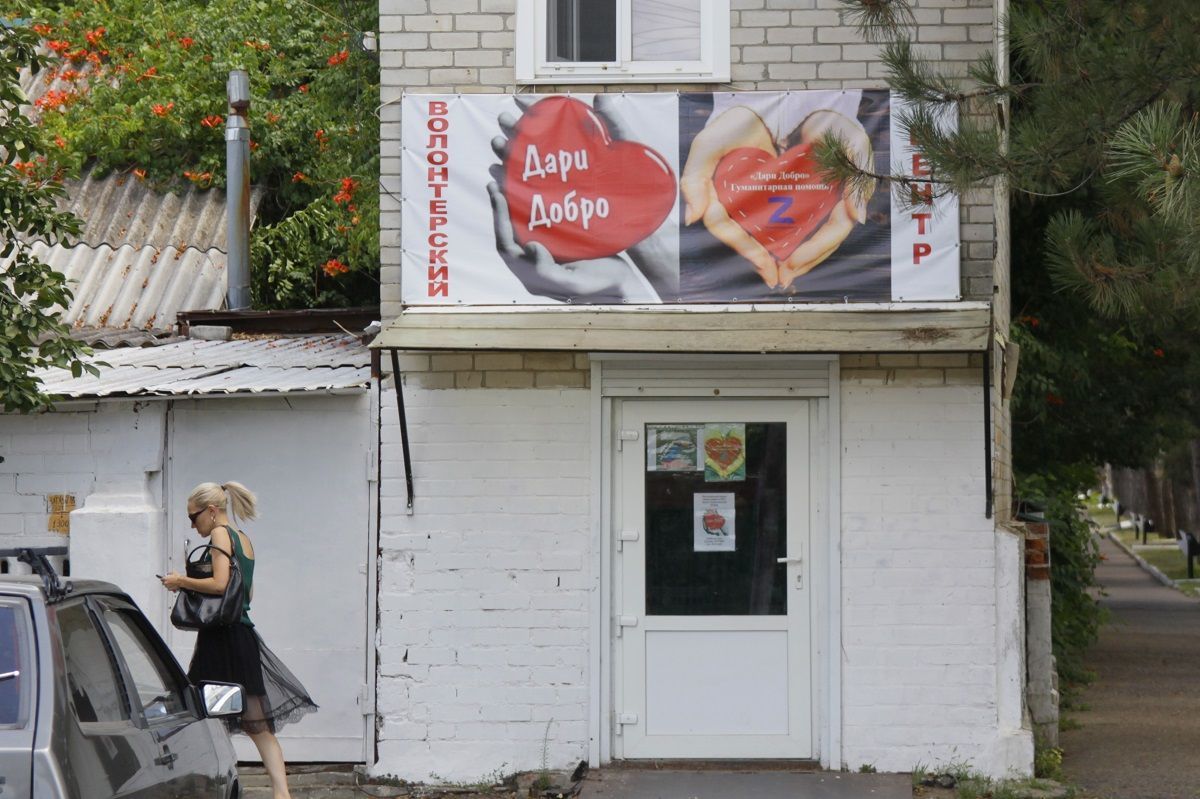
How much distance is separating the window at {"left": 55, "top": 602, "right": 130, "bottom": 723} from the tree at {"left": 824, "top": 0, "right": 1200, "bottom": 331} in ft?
13.8

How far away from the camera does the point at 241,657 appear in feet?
24.0

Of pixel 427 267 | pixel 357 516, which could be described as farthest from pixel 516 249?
pixel 357 516

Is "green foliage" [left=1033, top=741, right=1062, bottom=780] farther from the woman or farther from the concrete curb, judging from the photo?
the concrete curb

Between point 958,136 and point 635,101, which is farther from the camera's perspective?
point 635,101

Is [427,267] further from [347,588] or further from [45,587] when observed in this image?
[45,587]

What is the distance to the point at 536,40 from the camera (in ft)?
27.2

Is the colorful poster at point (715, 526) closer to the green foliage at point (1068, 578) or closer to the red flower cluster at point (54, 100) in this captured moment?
the green foliage at point (1068, 578)

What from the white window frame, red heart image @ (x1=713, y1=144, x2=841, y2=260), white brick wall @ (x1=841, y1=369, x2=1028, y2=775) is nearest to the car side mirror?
white brick wall @ (x1=841, y1=369, x2=1028, y2=775)

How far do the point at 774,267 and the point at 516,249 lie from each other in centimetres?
139

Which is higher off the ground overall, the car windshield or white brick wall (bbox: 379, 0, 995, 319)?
white brick wall (bbox: 379, 0, 995, 319)

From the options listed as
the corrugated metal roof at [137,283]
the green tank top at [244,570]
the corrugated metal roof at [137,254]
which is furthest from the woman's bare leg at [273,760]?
the corrugated metal roof at [137,283]

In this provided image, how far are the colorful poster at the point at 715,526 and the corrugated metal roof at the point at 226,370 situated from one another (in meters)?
1.98

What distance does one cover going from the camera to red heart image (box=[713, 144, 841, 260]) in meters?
8.08

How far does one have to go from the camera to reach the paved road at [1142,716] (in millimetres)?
8859
